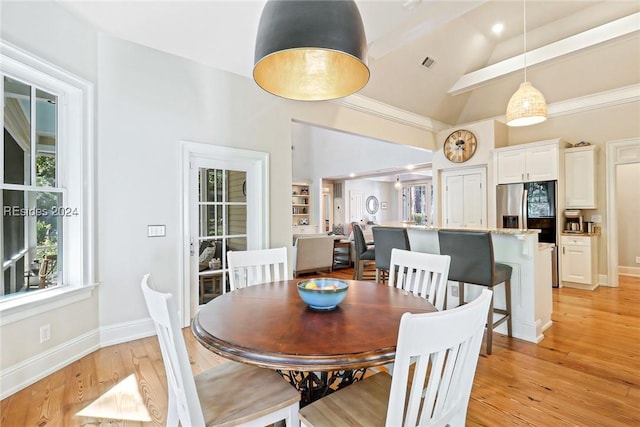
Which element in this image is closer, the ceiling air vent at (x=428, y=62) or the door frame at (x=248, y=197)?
the door frame at (x=248, y=197)

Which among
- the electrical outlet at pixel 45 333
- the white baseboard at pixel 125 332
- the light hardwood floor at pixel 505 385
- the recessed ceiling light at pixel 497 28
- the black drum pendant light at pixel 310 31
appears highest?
the recessed ceiling light at pixel 497 28

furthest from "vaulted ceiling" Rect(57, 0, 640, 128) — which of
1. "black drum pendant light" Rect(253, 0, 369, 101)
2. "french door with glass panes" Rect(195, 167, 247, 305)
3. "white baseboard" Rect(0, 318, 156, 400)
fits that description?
"white baseboard" Rect(0, 318, 156, 400)

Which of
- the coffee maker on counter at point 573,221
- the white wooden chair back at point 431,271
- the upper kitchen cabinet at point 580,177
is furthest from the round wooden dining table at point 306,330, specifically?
the upper kitchen cabinet at point 580,177

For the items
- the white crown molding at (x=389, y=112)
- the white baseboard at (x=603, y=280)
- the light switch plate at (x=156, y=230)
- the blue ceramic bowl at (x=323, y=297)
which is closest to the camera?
the blue ceramic bowl at (x=323, y=297)

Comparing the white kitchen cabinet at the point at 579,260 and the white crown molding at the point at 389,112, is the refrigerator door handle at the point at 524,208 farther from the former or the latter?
the white crown molding at the point at 389,112

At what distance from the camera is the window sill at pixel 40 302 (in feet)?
6.68

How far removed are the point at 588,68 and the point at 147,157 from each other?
21.8ft

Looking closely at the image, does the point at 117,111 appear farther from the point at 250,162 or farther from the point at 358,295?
the point at 358,295

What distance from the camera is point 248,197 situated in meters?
3.73

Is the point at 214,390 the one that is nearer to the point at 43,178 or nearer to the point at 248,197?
the point at 43,178

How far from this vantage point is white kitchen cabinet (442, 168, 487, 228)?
18.9 ft

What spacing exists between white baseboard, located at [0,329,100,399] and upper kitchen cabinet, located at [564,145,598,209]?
6.81m

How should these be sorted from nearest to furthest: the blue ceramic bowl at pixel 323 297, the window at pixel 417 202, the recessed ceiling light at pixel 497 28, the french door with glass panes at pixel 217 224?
the blue ceramic bowl at pixel 323 297
the french door with glass panes at pixel 217 224
the recessed ceiling light at pixel 497 28
the window at pixel 417 202

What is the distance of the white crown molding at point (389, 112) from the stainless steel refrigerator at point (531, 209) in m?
1.76
